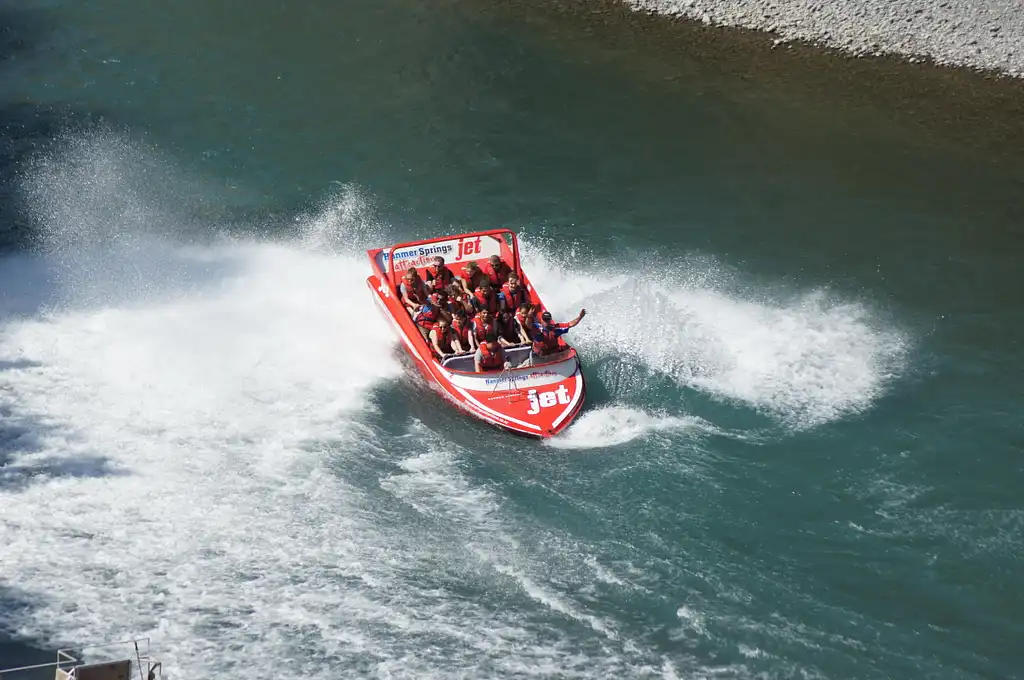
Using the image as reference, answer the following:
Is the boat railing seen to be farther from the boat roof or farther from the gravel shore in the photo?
the gravel shore

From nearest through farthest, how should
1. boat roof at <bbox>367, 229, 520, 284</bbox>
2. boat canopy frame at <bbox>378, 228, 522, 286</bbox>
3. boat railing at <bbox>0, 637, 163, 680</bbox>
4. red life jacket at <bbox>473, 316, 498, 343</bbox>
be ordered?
boat railing at <bbox>0, 637, 163, 680</bbox>, red life jacket at <bbox>473, 316, 498, 343</bbox>, boat canopy frame at <bbox>378, 228, 522, 286</bbox>, boat roof at <bbox>367, 229, 520, 284</bbox>

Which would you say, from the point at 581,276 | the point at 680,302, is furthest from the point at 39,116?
the point at 680,302

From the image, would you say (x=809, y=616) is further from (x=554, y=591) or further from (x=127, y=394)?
(x=127, y=394)

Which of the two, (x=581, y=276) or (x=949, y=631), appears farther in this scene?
(x=581, y=276)

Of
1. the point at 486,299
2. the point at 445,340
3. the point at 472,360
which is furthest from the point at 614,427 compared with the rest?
the point at 486,299

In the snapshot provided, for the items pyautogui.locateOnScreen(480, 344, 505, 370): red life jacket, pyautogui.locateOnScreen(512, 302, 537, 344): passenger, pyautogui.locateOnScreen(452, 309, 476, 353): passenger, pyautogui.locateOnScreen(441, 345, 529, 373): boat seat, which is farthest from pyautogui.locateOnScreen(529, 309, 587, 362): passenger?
pyautogui.locateOnScreen(452, 309, 476, 353): passenger

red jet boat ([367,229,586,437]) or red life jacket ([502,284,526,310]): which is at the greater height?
red life jacket ([502,284,526,310])

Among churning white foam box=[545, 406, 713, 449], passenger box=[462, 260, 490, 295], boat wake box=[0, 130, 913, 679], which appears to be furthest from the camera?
passenger box=[462, 260, 490, 295]

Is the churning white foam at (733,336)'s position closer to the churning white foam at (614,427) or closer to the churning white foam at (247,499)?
the churning white foam at (614,427)
